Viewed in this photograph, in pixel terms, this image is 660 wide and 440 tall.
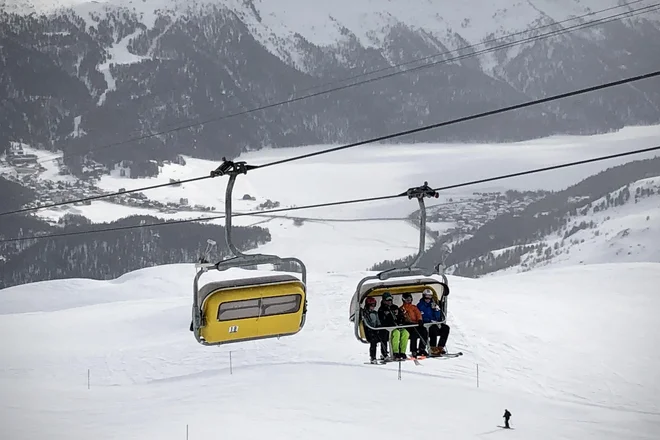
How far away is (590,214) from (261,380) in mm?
155437

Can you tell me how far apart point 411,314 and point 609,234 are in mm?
151668

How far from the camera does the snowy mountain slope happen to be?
5743 inches

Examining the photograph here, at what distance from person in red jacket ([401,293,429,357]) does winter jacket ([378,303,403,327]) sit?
0.61 ft

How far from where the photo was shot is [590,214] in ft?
604

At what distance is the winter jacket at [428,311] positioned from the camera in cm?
1248

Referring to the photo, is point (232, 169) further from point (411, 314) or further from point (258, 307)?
point (411, 314)

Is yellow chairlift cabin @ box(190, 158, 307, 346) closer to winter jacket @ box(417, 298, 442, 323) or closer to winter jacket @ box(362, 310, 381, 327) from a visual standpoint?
winter jacket @ box(362, 310, 381, 327)

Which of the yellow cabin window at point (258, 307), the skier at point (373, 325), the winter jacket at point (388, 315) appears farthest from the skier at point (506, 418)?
the yellow cabin window at point (258, 307)

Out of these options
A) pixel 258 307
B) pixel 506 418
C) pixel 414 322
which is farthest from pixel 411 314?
pixel 506 418

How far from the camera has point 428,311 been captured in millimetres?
12492

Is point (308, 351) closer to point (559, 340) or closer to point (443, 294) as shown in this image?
point (559, 340)

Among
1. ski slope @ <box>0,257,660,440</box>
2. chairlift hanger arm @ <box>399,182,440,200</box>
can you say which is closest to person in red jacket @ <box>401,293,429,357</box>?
chairlift hanger arm @ <box>399,182,440,200</box>

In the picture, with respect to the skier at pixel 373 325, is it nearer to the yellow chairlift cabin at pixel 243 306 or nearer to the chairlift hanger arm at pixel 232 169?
the yellow chairlift cabin at pixel 243 306

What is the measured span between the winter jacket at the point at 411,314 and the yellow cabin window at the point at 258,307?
148 cm
